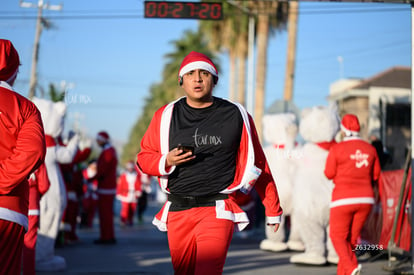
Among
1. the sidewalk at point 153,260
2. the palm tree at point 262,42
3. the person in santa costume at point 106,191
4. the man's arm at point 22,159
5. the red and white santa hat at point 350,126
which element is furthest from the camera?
the palm tree at point 262,42

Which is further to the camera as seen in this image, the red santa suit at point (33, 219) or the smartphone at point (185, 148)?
the red santa suit at point (33, 219)

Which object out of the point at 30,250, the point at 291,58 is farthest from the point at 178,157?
the point at 291,58

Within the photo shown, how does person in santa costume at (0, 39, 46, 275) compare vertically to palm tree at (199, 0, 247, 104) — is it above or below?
below

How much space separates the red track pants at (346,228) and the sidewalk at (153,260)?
128 centimetres

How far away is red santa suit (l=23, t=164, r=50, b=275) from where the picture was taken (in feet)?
21.6

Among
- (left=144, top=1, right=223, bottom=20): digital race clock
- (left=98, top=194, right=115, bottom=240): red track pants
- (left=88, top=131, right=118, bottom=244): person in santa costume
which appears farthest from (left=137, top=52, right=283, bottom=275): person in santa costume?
(left=98, top=194, right=115, bottom=240): red track pants

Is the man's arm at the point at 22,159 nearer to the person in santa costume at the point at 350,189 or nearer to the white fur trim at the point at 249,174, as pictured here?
the white fur trim at the point at 249,174

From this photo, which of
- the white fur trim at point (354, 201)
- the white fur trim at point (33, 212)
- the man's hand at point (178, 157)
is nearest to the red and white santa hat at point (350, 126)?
the white fur trim at point (354, 201)

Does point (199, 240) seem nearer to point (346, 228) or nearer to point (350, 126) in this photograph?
point (346, 228)

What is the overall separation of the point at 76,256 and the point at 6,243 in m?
6.66

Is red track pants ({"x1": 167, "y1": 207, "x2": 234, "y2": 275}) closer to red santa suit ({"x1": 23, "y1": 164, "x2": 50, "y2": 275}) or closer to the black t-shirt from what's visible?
the black t-shirt

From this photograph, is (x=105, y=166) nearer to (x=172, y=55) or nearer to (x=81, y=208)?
(x=81, y=208)

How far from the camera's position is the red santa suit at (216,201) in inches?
159

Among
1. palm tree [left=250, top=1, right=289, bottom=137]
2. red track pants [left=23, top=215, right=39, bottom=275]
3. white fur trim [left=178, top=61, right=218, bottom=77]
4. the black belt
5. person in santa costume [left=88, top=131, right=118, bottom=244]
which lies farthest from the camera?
palm tree [left=250, top=1, right=289, bottom=137]
